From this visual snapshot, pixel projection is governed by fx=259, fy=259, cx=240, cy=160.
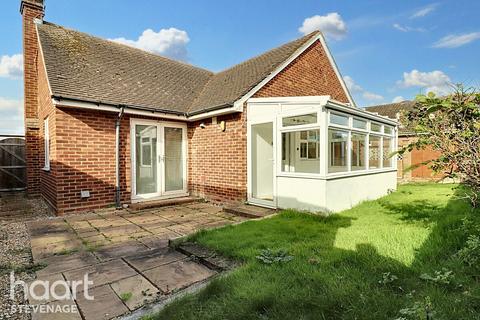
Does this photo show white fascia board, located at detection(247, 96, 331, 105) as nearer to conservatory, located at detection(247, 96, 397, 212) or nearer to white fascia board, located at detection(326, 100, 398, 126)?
conservatory, located at detection(247, 96, 397, 212)

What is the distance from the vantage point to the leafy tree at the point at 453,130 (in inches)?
124

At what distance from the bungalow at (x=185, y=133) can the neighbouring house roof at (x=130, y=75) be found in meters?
0.06

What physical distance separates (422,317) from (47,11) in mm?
14010

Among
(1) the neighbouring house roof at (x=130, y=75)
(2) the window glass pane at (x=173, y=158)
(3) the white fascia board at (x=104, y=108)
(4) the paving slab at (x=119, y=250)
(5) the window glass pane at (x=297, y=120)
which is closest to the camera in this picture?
(4) the paving slab at (x=119, y=250)

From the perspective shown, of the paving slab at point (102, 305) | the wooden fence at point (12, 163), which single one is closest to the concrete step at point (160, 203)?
the paving slab at point (102, 305)

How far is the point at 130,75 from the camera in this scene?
10000 mm

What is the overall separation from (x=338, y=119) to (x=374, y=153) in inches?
131

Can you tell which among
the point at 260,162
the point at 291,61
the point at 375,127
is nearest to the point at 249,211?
the point at 260,162

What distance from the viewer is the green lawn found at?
98.0 inches

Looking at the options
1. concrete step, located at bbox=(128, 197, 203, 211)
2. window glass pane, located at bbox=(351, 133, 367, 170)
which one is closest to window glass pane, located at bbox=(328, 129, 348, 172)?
window glass pane, located at bbox=(351, 133, 367, 170)

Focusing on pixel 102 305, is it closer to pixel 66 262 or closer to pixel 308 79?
pixel 66 262

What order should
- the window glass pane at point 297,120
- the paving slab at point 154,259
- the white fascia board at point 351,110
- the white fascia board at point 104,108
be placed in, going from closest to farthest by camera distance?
the paving slab at point 154,259, the white fascia board at point 351,110, the window glass pane at point 297,120, the white fascia board at point 104,108

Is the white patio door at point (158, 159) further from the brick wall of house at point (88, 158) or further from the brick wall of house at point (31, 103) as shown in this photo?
the brick wall of house at point (31, 103)

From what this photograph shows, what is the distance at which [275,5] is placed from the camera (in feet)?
37.4
